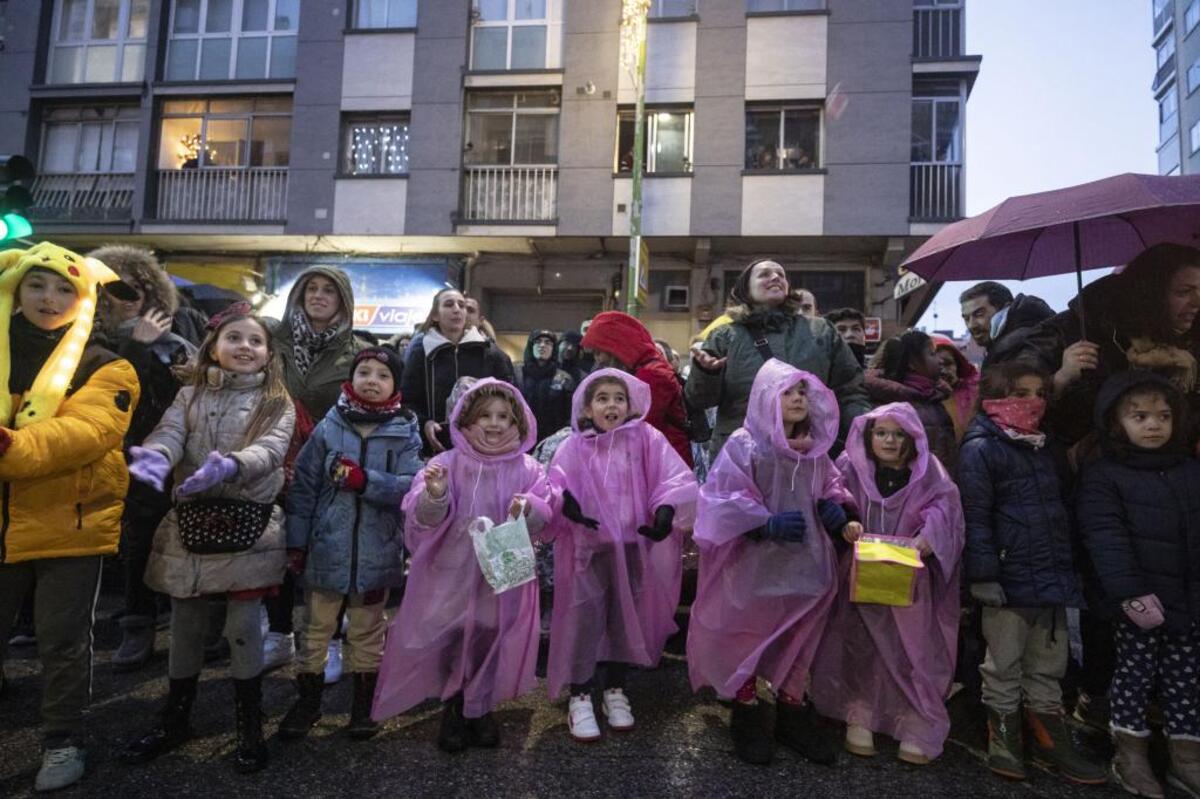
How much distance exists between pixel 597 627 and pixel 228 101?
15.6 meters

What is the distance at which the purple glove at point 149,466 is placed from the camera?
2.56 meters

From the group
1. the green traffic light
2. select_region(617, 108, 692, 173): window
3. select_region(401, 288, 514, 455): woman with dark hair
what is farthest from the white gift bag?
select_region(617, 108, 692, 173): window

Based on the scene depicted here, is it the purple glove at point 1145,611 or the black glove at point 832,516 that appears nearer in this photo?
the purple glove at point 1145,611

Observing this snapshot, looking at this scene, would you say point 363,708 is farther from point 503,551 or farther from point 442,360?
point 442,360

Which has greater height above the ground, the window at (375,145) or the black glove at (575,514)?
the window at (375,145)

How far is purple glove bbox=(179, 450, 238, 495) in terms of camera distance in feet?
8.59

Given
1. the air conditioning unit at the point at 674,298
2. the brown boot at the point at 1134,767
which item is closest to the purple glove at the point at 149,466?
the brown boot at the point at 1134,767

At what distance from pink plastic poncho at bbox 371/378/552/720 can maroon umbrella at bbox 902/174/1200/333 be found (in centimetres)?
249

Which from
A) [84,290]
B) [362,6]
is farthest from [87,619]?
[362,6]

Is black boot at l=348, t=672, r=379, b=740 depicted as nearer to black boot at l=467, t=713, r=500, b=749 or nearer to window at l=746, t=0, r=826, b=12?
black boot at l=467, t=713, r=500, b=749

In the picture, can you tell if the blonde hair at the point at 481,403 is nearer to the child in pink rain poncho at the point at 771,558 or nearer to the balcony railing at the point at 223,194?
the child in pink rain poncho at the point at 771,558

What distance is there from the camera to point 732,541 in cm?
318

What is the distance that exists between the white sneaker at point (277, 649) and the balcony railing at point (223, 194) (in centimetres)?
1187

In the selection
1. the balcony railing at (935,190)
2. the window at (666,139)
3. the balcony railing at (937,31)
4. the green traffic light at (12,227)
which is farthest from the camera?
the window at (666,139)
